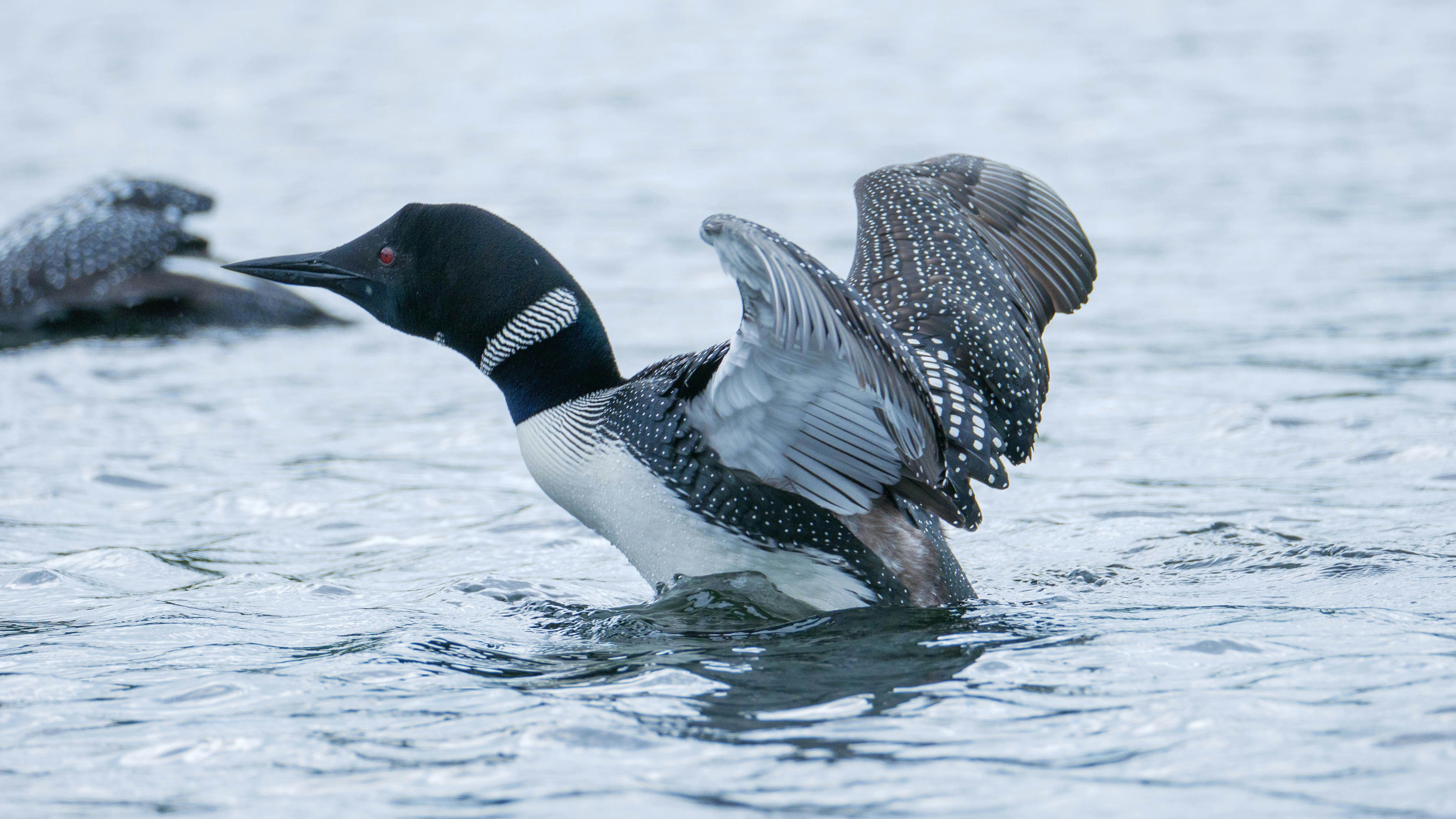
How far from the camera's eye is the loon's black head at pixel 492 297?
3705 millimetres

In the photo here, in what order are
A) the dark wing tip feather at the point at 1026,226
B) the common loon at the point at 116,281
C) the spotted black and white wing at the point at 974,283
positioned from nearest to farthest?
the spotted black and white wing at the point at 974,283 → the dark wing tip feather at the point at 1026,226 → the common loon at the point at 116,281

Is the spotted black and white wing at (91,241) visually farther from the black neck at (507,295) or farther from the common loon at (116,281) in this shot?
the black neck at (507,295)

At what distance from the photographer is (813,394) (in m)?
3.11

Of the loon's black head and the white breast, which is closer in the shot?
the white breast

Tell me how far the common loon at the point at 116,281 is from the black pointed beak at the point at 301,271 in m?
3.75

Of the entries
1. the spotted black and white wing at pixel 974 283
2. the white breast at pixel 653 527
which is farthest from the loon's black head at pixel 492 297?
the spotted black and white wing at pixel 974 283

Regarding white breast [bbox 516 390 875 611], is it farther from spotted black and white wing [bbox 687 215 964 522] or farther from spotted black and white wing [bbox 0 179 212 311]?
spotted black and white wing [bbox 0 179 212 311]

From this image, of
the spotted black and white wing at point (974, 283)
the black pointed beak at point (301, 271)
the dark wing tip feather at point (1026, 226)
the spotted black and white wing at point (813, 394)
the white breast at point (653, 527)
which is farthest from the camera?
the dark wing tip feather at point (1026, 226)

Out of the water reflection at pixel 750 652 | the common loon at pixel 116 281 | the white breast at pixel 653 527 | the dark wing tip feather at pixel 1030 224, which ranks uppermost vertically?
the dark wing tip feather at pixel 1030 224

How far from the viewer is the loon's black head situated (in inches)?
146

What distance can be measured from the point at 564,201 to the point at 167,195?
299 cm

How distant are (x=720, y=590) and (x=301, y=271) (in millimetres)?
1341

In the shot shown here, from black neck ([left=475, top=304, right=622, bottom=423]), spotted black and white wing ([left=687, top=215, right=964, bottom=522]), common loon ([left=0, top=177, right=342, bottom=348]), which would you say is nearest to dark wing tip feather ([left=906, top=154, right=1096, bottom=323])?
spotted black and white wing ([left=687, top=215, right=964, bottom=522])

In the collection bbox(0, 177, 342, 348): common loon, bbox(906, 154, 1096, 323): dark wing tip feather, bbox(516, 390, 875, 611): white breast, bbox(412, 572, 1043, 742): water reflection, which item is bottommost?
bbox(412, 572, 1043, 742): water reflection
